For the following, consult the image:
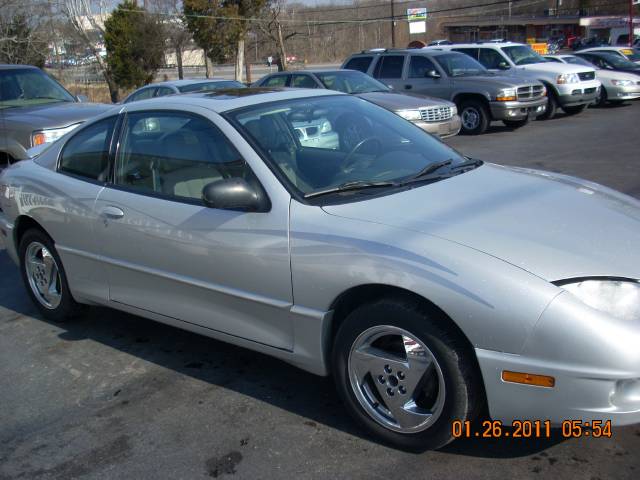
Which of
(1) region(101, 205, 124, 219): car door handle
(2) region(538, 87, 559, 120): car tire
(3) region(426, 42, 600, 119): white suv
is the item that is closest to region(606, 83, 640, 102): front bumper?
(3) region(426, 42, 600, 119): white suv

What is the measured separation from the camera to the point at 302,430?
3.60 meters

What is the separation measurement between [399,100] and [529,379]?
10.3 metres

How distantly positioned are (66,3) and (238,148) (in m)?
40.0

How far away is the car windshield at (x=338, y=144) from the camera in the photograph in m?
3.86

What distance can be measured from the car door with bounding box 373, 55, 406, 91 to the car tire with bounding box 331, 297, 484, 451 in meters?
13.4

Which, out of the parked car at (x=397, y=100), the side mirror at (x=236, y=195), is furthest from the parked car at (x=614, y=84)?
the side mirror at (x=236, y=195)

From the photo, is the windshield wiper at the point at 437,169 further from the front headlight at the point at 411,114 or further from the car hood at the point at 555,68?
the car hood at the point at 555,68

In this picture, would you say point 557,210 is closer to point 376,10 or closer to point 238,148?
point 238,148

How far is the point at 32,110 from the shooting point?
9.63 m

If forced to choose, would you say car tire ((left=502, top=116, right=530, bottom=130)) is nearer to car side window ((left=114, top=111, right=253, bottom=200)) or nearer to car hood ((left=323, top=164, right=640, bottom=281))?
car hood ((left=323, top=164, right=640, bottom=281))

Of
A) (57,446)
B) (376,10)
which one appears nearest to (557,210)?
(57,446)

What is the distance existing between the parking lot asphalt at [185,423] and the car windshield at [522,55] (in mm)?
15515

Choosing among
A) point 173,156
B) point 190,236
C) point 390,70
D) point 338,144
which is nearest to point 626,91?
→ point 390,70

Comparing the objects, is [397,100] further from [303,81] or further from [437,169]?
[437,169]
